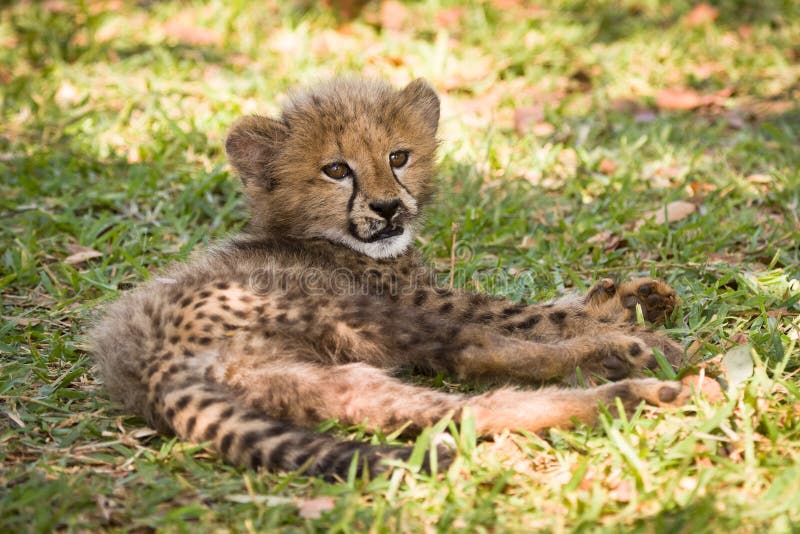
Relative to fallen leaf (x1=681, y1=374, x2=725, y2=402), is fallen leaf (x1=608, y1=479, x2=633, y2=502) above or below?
below

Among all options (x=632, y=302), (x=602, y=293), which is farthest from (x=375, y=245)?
(x=632, y=302)

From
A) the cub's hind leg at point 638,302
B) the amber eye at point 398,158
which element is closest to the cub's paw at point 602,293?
the cub's hind leg at point 638,302

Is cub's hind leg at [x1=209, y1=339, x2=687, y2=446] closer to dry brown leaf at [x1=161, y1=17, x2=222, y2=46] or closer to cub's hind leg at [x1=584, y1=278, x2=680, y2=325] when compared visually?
cub's hind leg at [x1=584, y1=278, x2=680, y2=325]

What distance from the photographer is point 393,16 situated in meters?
8.46

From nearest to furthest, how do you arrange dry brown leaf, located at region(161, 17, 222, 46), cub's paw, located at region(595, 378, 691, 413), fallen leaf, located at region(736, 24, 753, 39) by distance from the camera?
cub's paw, located at region(595, 378, 691, 413) < dry brown leaf, located at region(161, 17, 222, 46) < fallen leaf, located at region(736, 24, 753, 39)

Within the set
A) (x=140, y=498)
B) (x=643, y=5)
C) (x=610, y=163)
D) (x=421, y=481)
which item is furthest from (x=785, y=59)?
(x=140, y=498)

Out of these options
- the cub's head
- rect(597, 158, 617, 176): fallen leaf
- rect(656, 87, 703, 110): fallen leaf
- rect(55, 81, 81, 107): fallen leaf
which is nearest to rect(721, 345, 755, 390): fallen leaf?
the cub's head

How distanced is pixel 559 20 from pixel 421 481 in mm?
6551

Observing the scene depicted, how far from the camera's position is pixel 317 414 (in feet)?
10.6

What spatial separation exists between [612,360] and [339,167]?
4.91ft

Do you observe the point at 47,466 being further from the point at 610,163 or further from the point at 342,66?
the point at 342,66

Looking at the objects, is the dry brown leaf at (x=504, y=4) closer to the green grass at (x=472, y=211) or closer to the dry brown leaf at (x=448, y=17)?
the green grass at (x=472, y=211)

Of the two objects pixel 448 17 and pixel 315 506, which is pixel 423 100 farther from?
pixel 448 17

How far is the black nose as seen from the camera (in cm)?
405
